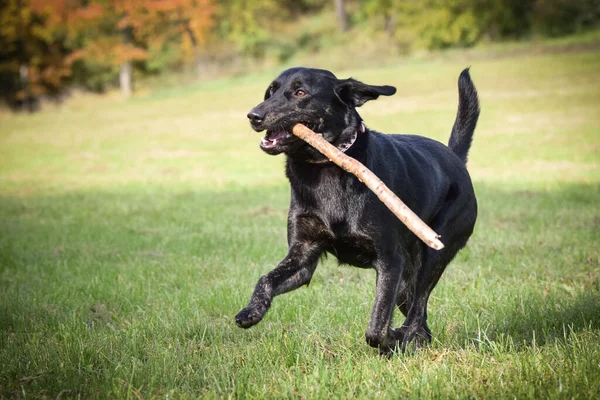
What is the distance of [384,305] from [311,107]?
4.78 feet

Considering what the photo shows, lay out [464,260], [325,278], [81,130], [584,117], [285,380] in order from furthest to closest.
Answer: [81,130], [584,117], [464,260], [325,278], [285,380]

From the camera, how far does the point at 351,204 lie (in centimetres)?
436

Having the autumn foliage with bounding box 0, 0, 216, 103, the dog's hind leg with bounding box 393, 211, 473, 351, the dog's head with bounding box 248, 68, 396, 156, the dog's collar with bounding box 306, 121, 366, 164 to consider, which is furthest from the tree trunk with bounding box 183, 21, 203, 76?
the dog's collar with bounding box 306, 121, 366, 164

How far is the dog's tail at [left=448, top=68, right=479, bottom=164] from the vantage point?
A: 5.91 m

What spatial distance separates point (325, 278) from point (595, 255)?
9.42 feet

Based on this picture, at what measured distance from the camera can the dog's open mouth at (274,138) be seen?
4367 mm

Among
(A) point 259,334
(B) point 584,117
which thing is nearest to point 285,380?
(A) point 259,334

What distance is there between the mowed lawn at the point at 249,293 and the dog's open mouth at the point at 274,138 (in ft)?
4.13

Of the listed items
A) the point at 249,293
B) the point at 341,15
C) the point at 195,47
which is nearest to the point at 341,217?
the point at 249,293

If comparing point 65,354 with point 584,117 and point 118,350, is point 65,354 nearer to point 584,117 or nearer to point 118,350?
point 118,350

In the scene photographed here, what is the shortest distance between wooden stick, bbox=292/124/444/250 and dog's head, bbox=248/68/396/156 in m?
0.12

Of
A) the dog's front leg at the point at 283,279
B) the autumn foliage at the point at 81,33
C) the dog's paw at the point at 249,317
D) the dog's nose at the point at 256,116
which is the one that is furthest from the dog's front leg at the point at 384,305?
the autumn foliage at the point at 81,33

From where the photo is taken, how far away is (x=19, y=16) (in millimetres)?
44031

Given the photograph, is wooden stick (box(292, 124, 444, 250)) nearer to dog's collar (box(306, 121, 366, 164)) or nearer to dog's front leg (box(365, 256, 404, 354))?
dog's collar (box(306, 121, 366, 164))
